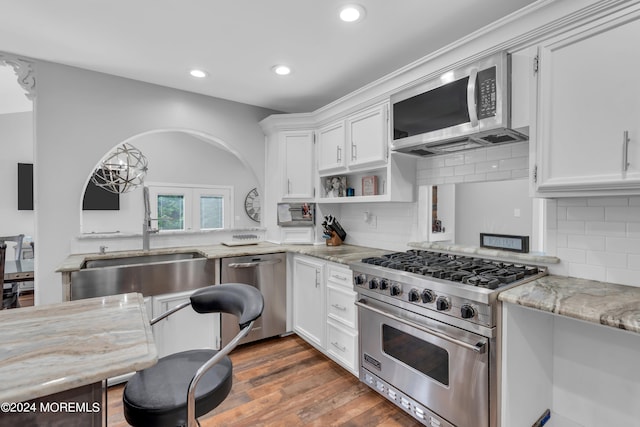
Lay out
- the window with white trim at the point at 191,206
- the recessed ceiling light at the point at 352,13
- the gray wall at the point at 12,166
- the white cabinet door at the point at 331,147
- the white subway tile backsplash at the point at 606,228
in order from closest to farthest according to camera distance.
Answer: the white subway tile backsplash at the point at 606,228
the recessed ceiling light at the point at 352,13
the white cabinet door at the point at 331,147
the gray wall at the point at 12,166
the window with white trim at the point at 191,206

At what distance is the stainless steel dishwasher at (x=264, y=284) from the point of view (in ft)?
9.16

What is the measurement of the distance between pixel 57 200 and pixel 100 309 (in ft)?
6.26

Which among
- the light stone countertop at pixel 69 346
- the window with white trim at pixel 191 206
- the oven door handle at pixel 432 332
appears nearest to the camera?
the light stone countertop at pixel 69 346

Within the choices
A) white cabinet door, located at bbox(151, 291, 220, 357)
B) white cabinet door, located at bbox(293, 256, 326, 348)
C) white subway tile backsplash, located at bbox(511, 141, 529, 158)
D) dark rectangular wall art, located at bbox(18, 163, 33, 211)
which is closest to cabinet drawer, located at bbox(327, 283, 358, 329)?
white cabinet door, located at bbox(293, 256, 326, 348)

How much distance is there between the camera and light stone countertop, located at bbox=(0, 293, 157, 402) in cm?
76

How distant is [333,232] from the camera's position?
3.34 meters

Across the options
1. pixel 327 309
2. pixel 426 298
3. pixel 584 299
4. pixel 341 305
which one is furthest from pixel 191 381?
pixel 584 299

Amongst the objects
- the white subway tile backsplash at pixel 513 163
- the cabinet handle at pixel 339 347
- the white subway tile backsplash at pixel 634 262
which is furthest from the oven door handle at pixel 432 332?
the white subway tile backsplash at pixel 513 163

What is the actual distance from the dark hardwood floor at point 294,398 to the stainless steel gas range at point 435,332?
0.14 meters

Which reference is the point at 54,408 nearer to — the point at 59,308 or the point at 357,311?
the point at 59,308

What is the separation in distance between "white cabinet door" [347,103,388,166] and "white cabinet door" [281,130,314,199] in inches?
24.7

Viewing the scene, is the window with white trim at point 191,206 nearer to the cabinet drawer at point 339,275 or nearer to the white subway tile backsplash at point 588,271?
the cabinet drawer at point 339,275

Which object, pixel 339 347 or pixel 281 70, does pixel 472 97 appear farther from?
pixel 339 347

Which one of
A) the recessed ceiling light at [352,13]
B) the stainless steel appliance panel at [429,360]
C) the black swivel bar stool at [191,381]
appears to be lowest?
the stainless steel appliance panel at [429,360]
